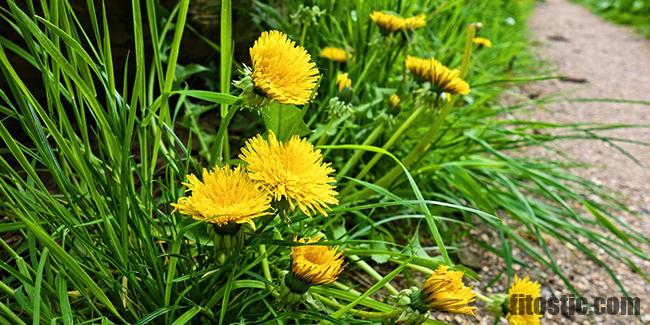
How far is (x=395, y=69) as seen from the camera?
Answer: 4.75 feet

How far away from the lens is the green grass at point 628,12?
14.7 ft

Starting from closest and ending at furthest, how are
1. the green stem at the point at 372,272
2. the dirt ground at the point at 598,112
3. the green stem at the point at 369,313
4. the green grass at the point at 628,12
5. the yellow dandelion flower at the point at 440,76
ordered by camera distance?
the green stem at the point at 369,313, the green stem at the point at 372,272, the yellow dandelion flower at the point at 440,76, the dirt ground at the point at 598,112, the green grass at the point at 628,12

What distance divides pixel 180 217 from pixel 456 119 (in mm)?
740

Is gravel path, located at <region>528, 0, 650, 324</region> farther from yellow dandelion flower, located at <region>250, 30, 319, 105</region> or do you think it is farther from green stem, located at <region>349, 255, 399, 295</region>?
yellow dandelion flower, located at <region>250, 30, 319, 105</region>

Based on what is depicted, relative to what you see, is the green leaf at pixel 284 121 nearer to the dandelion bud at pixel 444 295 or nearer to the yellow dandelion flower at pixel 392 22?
the dandelion bud at pixel 444 295

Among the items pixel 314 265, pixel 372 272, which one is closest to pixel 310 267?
pixel 314 265

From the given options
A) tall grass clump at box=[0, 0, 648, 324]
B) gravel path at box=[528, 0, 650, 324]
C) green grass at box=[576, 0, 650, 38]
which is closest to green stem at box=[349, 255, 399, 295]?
tall grass clump at box=[0, 0, 648, 324]

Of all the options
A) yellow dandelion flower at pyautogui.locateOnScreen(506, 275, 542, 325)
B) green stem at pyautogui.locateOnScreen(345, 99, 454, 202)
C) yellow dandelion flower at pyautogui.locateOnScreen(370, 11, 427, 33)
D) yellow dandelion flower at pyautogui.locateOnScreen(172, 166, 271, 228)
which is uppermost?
yellow dandelion flower at pyautogui.locateOnScreen(172, 166, 271, 228)

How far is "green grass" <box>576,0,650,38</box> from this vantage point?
14.7 feet

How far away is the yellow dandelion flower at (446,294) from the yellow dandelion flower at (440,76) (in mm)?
361

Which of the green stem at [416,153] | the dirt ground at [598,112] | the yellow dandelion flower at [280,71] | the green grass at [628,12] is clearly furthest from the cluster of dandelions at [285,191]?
the green grass at [628,12]

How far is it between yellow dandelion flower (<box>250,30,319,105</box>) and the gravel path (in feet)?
2.37

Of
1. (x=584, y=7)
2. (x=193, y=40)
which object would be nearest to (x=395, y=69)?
(x=193, y=40)

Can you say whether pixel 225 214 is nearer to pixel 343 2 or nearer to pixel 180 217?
pixel 180 217
